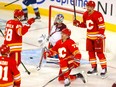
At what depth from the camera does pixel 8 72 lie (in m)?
4.52

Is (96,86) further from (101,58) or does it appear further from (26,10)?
(26,10)

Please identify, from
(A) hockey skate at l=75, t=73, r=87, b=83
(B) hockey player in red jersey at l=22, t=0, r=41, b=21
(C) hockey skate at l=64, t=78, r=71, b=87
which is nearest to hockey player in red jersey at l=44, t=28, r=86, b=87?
(C) hockey skate at l=64, t=78, r=71, b=87

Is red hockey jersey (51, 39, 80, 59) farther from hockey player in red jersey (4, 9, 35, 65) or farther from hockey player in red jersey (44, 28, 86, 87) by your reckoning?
hockey player in red jersey (4, 9, 35, 65)

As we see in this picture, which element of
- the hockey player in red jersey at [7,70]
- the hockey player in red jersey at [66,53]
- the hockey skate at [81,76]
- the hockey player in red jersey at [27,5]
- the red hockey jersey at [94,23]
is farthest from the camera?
the hockey player in red jersey at [27,5]

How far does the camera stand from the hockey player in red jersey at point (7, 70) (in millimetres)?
4500

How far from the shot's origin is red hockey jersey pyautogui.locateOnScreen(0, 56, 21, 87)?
4.50 meters

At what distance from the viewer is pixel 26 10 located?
10.7 m

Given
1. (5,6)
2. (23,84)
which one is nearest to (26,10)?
(5,6)

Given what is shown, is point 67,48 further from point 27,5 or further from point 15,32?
A: point 27,5

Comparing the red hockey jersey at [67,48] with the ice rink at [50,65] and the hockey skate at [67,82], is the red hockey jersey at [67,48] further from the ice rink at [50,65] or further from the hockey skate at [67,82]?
the ice rink at [50,65]

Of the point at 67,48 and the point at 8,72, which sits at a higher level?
the point at 8,72

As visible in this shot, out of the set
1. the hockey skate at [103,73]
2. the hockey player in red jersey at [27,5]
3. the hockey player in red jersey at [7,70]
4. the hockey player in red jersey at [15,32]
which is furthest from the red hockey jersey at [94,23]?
the hockey player in red jersey at [27,5]

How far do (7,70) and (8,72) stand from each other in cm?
3

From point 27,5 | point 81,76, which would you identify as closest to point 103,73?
point 81,76
